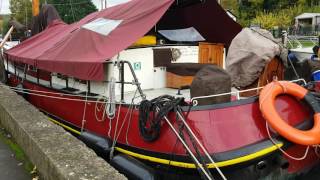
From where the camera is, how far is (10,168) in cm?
545

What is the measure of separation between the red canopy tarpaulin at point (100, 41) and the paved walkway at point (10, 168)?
5.22 ft

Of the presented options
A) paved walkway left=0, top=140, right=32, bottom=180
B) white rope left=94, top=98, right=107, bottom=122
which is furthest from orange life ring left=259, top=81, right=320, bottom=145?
paved walkway left=0, top=140, right=32, bottom=180

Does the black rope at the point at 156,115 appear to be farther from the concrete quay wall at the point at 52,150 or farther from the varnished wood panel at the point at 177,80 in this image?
the varnished wood panel at the point at 177,80

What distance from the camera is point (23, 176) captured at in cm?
516

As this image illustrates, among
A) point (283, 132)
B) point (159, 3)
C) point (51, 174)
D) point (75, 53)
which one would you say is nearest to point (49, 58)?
point (75, 53)

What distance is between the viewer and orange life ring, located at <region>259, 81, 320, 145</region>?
454cm

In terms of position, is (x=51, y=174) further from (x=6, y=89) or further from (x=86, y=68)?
(x=6, y=89)

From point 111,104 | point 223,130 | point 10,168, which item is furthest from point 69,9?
point 223,130

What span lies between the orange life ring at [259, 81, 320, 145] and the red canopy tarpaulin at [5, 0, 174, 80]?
2.11m

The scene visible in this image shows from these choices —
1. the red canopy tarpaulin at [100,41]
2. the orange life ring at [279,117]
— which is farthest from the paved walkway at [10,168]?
the orange life ring at [279,117]

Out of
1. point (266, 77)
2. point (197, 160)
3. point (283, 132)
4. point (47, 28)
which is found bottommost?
point (197, 160)

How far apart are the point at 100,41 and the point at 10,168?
2.40 m

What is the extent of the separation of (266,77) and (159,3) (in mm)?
2062

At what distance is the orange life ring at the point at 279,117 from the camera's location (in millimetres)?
4539
